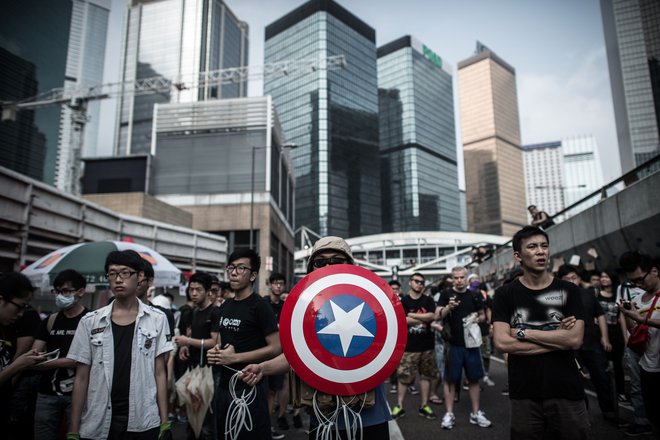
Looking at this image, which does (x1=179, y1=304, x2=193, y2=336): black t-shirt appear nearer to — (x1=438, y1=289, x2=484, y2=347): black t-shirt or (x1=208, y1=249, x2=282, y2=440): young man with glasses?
(x1=208, y1=249, x2=282, y2=440): young man with glasses

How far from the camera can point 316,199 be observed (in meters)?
112

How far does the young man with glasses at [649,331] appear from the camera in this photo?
11.9 ft

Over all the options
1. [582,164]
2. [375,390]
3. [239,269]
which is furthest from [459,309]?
[582,164]

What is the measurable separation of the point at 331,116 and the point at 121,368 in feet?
387

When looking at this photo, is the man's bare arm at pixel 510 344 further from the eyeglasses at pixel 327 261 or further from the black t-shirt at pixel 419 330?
the black t-shirt at pixel 419 330

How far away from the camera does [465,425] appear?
5.25 meters

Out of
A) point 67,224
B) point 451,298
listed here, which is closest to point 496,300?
point 451,298

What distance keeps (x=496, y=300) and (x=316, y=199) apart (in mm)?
109512

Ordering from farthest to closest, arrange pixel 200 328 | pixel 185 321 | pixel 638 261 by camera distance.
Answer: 1. pixel 185 321
2. pixel 200 328
3. pixel 638 261

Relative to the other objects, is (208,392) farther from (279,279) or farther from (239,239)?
(239,239)

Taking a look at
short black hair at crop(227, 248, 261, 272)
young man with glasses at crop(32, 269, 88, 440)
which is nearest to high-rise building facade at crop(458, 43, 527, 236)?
short black hair at crop(227, 248, 261, 272)

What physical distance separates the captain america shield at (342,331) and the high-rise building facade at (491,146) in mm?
192376

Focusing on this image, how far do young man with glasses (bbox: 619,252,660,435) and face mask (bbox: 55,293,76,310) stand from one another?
17.5ft

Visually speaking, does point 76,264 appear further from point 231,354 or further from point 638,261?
point 638,261
